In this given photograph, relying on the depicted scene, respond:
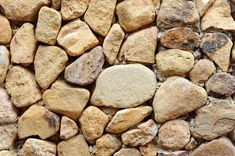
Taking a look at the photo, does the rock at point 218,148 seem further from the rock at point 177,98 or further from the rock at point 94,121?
the rock at point 94,121

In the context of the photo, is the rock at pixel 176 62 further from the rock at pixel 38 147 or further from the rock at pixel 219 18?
the rock at pixel 38 147

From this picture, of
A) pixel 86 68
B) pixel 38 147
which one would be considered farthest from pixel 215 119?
pixel 38 147

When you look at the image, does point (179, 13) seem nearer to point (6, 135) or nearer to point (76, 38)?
point (76, 38)

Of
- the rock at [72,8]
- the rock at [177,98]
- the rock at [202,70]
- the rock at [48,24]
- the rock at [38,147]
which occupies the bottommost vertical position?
the rock at [38,147]

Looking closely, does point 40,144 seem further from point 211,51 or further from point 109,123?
point 211,51

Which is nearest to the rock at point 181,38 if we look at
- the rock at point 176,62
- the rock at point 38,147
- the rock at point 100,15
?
the rock at point 176,62

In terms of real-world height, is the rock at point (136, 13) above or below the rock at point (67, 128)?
above
